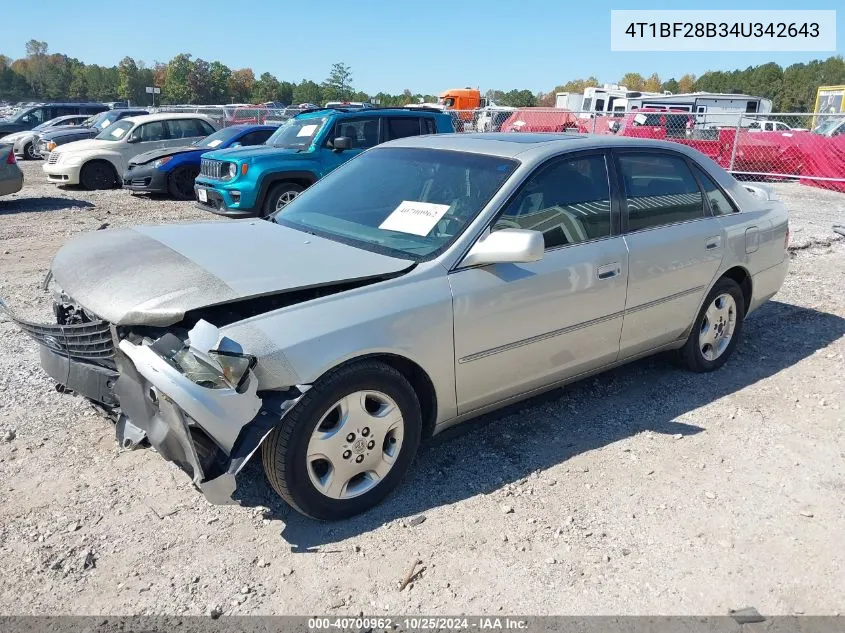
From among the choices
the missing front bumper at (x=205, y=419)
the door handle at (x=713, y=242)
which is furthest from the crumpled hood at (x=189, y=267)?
the door handle at (x=713, y=242)

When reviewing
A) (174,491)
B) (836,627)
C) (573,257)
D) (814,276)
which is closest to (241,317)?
(174,491)

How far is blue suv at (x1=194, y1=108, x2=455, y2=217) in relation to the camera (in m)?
9.74

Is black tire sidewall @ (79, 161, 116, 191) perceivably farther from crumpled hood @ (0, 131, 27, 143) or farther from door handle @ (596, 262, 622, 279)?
door handle @ (596, 262, 622, 279)

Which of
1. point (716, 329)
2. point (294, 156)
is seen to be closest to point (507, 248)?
point (716, 329)

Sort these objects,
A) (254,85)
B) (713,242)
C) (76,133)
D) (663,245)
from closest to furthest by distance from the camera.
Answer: (663,245)
(713,242)
(76,133)
(254,85)

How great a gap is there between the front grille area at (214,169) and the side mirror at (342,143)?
1633 millimetres

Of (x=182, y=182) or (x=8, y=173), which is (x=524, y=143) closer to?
(x=182, y=182)

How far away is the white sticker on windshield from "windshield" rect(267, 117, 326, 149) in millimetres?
7052

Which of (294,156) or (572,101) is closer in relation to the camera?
(294,156)

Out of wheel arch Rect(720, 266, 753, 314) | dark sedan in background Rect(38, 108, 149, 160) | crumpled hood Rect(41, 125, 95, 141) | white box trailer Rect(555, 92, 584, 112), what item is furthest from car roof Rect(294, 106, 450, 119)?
white box trailer Rect(555, 92, 584, 112)

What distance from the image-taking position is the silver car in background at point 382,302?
9.05ft

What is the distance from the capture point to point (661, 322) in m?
4.34

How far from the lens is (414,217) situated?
367cm

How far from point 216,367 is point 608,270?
89.8 inches
